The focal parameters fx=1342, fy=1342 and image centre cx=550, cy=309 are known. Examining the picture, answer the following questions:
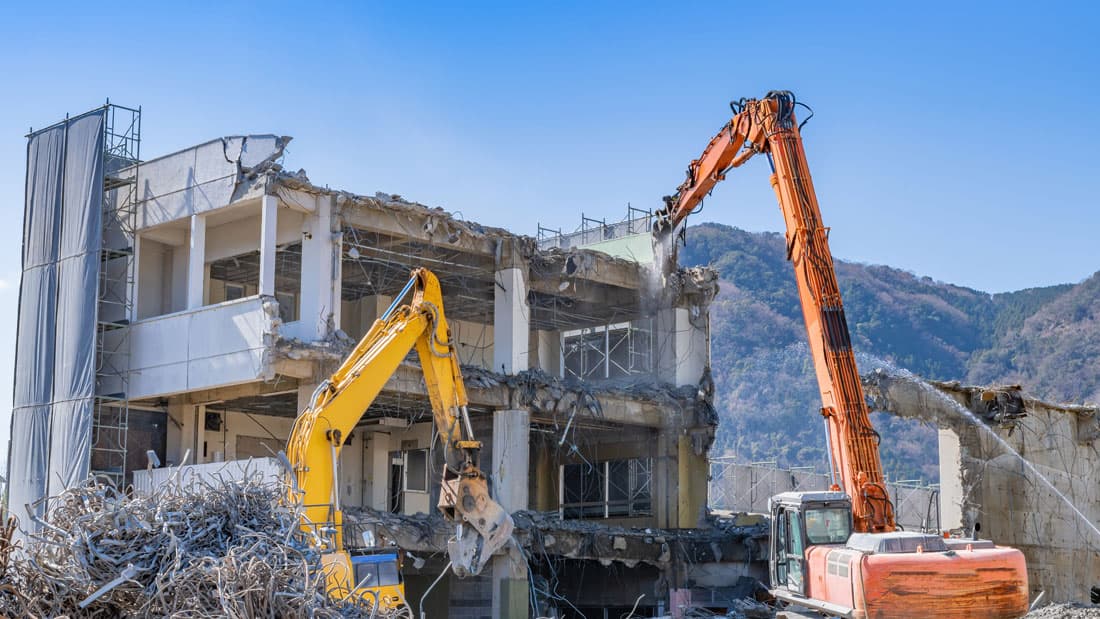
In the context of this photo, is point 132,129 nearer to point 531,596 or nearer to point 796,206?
point 531,596

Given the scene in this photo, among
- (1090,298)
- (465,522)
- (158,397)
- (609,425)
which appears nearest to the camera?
(465,522)

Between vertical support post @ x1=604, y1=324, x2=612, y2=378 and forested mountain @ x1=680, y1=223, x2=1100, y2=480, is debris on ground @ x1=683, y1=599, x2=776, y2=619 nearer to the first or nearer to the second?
vertical support post @ x1=604, y1=324, x2=612, y2=378

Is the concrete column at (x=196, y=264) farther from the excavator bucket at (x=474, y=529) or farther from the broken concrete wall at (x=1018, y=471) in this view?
the broken concrete wall at (x=1018, y=471)

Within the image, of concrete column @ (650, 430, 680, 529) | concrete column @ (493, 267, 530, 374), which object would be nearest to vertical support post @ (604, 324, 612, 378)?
concrete column @ (650, 430, 680, 529)

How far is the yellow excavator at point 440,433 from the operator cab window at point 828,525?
176 inches

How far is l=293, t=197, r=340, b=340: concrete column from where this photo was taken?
28.4 metres

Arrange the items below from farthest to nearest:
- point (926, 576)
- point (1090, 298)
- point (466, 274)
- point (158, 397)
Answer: point (1090, 298) → point (466, 274) → point (158, 397) → point (926, 576)

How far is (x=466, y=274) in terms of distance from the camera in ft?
110

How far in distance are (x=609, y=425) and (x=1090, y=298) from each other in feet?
285

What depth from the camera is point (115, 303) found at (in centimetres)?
3092

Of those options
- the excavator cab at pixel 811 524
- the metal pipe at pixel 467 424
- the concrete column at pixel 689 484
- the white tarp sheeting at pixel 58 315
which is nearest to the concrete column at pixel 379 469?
the concrete column at pixel 689 484

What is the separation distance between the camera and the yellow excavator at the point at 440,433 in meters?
19.0

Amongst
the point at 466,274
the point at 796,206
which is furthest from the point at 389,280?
the point at 796,206

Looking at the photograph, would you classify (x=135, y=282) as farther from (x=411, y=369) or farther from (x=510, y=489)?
(x=510, y=489)
